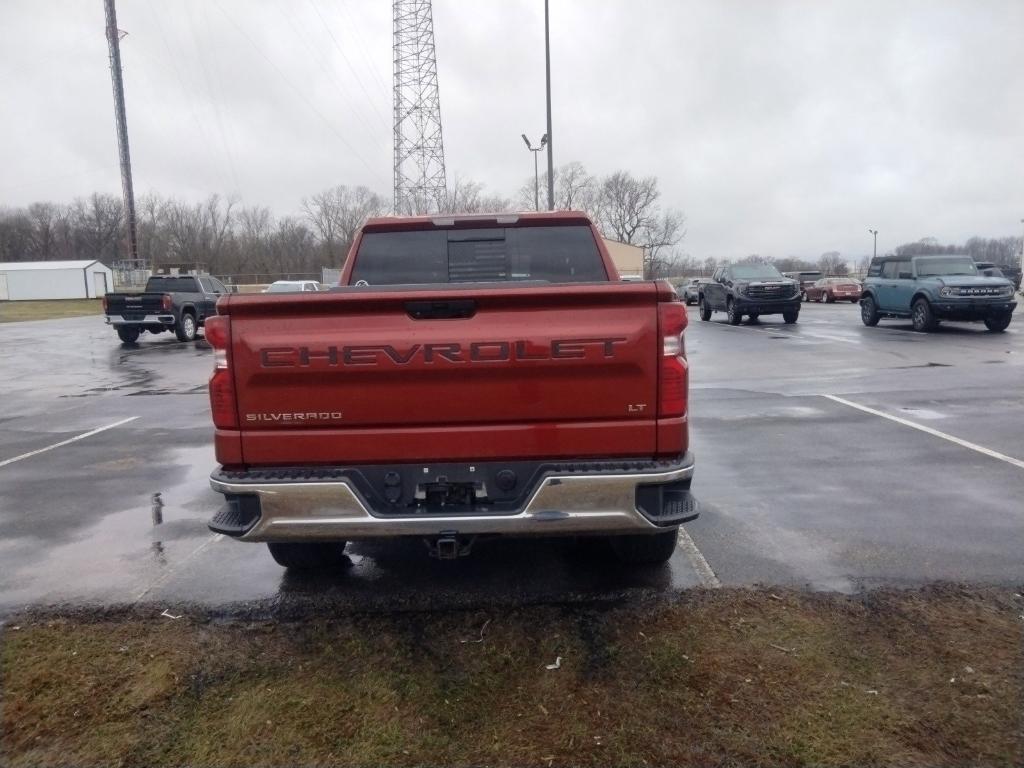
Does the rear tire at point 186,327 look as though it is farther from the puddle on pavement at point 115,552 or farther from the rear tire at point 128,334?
the puddle on pavement at point 115,552

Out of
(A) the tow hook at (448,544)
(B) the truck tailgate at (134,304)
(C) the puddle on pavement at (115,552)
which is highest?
(B) the truck tailgate at (134,304)

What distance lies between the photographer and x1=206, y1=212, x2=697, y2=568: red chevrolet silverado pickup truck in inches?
135

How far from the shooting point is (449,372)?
3.44m

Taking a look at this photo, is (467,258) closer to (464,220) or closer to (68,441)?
(464,220)

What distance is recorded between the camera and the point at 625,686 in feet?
10.6

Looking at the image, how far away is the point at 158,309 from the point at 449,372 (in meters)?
21.4

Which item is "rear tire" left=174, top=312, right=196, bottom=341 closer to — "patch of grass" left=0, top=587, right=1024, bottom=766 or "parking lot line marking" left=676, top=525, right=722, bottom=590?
"patch of grass" left=0, top=587, right=1024, bottom=766

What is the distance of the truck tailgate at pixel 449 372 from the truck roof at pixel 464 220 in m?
1.76

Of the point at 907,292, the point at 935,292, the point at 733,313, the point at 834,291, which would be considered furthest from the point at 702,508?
the point at 834,291

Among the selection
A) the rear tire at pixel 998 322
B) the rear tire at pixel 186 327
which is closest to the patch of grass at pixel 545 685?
the rear tire at pixel 998 322

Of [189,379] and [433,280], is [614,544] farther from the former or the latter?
[189,379]

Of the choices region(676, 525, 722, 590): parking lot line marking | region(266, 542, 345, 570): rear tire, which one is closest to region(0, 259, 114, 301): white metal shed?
region(266, 542, 345, 570): rear tire

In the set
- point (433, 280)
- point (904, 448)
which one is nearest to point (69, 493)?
point (433, 280)

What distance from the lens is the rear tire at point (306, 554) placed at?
14.8 feet
